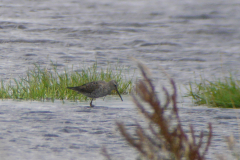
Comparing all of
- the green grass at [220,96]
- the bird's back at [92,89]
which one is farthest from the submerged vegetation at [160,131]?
the bird's back at [92,89]

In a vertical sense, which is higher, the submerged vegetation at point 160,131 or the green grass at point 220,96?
the green grass at point 220,96

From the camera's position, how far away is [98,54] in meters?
20.6

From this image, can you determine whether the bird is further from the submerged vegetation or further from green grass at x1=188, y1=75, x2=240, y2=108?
the submerged vegetation

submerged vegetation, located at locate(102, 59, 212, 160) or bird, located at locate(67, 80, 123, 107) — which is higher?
bird, located at locate(67, 80, 123, 107)

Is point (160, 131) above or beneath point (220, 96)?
beneath

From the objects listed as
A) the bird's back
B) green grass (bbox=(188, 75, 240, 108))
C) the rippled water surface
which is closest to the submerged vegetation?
the rippled water surface

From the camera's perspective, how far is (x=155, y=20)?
119ft

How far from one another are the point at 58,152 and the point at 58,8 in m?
37.7

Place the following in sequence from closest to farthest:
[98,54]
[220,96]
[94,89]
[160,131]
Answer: [160,131] < [220,96] < [94,89] < [98,54]

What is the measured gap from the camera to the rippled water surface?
6765 millimetres

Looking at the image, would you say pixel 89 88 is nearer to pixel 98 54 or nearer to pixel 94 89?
pixel 94 89

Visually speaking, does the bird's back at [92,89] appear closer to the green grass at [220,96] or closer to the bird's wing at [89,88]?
the bird's wing at [89,88]

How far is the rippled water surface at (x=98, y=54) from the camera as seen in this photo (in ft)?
22.2

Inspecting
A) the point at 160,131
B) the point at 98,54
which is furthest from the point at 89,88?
the point at 98,54
